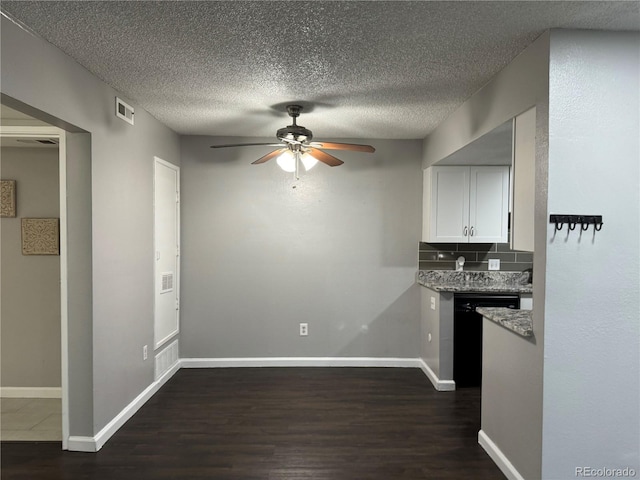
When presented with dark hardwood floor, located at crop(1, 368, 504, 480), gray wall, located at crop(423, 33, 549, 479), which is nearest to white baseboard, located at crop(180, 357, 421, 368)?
dark hardwood floor, located at crop(1, 368, 504, 480)

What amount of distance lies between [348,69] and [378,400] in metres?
2.76

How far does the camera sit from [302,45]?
2.27m

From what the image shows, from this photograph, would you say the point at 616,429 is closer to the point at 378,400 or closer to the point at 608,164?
the point at 608,164

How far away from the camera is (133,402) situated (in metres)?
3.36

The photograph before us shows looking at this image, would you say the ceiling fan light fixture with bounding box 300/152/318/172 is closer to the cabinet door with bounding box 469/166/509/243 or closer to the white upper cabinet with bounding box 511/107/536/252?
the white upper cabinet with bounding box 511/107/536/252

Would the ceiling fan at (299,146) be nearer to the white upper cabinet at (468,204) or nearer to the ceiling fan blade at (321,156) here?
the ceiling fan blade at (321,156)

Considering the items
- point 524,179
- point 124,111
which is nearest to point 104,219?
point 124,111

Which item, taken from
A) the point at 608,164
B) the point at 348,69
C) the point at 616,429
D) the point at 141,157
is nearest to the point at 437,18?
the point at 348,69

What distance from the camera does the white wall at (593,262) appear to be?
6.71 feet

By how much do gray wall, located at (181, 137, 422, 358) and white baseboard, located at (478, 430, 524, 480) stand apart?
1.79 m

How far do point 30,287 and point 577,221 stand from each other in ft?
14.2

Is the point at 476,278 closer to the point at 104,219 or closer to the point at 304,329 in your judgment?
the point at 304,329

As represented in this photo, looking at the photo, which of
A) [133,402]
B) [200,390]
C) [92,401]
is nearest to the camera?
[92,401]

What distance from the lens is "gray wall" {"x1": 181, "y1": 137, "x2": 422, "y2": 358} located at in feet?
14.9
